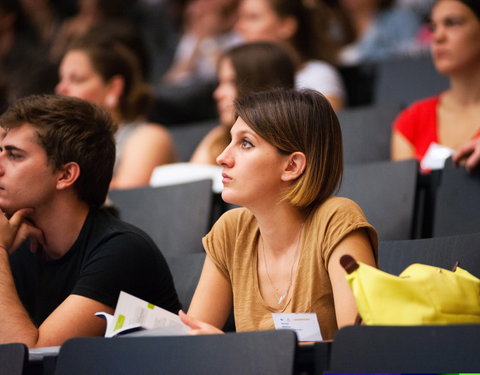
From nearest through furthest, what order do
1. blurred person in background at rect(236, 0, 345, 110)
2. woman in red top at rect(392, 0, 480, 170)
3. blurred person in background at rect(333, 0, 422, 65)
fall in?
woman in red top at rect(392, 0, 480, 170) → blurred person in background at rect(236, 0, 345, 110) → blurred person in background at rect(333, 0, 422, 65)

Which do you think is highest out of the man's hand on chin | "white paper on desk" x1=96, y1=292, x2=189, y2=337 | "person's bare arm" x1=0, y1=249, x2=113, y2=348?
the man's hand on chin

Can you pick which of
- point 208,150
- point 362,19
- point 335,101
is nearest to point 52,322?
point 208,150

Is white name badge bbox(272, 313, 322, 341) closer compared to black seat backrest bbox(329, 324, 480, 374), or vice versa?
black seat backrest bbox(329, 324, 480, 374)

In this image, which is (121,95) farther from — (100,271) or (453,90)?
(100,271)

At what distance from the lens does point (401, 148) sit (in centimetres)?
321

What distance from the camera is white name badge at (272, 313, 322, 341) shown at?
1825mm

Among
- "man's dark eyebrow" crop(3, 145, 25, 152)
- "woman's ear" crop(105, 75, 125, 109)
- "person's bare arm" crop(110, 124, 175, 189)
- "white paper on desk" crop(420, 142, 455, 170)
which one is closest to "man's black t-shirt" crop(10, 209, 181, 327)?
"man's dark eyebrow" crop(3, 145, 25, 152)

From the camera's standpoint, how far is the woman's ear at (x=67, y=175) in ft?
7.82

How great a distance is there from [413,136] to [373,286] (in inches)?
70.8

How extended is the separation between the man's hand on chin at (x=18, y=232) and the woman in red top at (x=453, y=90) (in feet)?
4.79

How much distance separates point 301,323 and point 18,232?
93 centimetres

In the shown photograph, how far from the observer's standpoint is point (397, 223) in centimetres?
246

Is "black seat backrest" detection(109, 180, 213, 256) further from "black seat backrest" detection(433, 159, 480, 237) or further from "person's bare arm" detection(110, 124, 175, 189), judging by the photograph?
"black seat backrest" detection(433, 159, 480, 237)

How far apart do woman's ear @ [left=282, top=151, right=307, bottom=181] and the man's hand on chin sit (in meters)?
0.77
